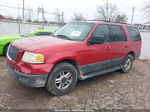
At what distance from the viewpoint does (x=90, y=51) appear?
3303 mm

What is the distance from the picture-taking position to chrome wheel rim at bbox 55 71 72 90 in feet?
9.69

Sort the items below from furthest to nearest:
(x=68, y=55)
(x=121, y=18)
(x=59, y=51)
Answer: (x=121, y=18), (x=68, y=55), (x=59, y=51)

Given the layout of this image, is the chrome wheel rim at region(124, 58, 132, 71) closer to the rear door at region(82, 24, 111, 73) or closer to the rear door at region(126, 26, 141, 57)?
the rear door at region(126, 26, 141, 57)

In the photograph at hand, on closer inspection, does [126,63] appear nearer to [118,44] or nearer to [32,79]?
[118,44]

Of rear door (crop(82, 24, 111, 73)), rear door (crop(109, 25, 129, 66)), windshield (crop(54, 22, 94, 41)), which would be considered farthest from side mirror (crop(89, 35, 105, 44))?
rear door (crop(109, 25, 129, 66))

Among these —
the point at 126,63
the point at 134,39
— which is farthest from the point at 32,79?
the point at 134,39

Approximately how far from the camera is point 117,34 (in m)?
4.20

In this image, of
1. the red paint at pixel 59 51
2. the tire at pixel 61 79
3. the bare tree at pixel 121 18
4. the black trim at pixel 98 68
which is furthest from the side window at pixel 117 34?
the bare tree at pixel 121 18

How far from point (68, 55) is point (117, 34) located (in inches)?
87.0

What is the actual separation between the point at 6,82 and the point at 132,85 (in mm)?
3890

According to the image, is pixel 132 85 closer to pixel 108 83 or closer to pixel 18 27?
pixel 108 83

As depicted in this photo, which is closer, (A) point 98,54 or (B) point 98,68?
(A) point 98,54

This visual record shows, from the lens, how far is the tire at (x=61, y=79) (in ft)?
9.18

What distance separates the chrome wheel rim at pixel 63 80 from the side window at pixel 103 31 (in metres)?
1.37
